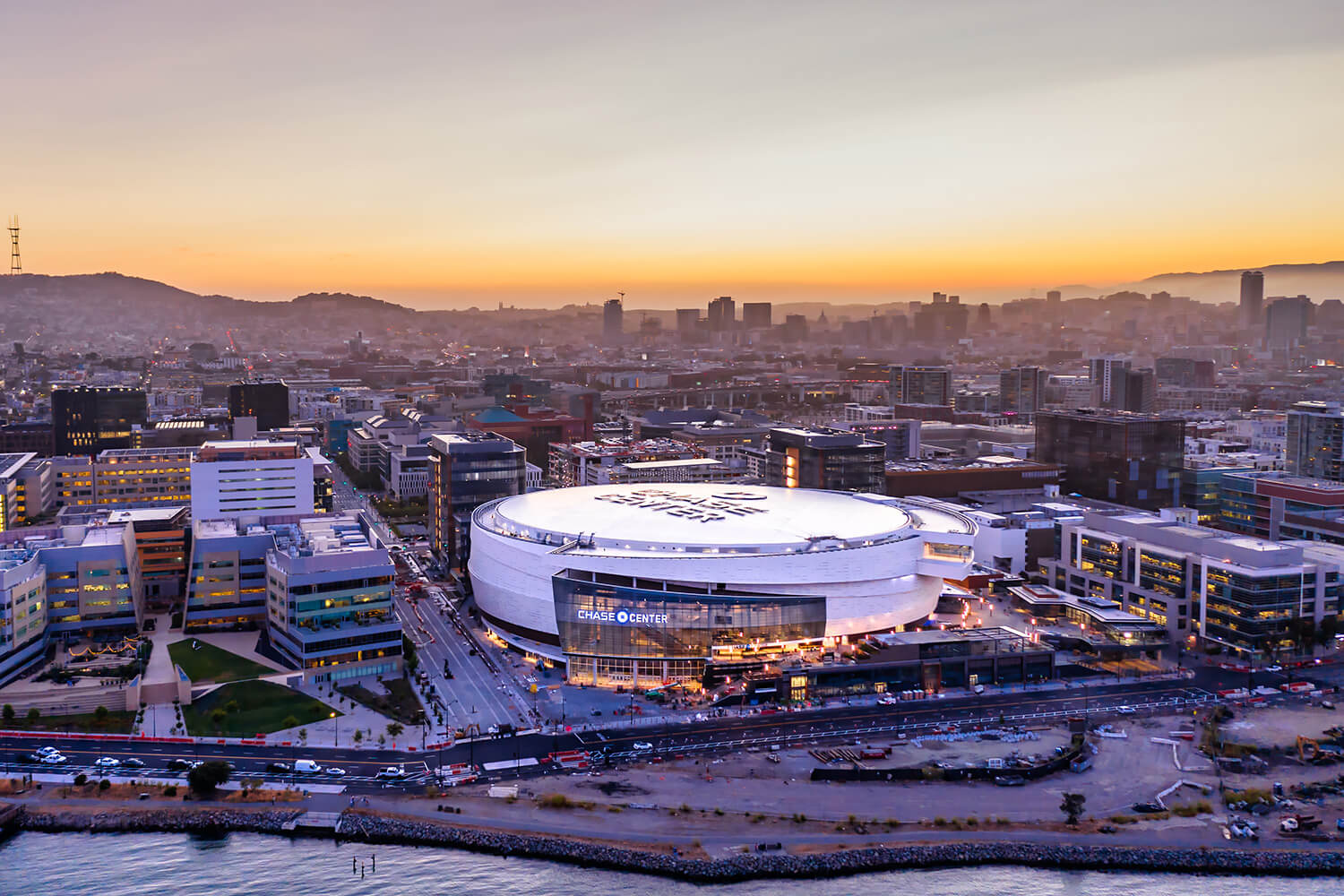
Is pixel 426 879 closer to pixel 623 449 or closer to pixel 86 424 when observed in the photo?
pixel 623 449

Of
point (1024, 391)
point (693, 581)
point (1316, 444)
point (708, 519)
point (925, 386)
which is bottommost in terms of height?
point (693, 581)

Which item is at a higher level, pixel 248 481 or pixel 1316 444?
pixel 1316 444

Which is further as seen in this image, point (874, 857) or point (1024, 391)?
point (1024, 391)

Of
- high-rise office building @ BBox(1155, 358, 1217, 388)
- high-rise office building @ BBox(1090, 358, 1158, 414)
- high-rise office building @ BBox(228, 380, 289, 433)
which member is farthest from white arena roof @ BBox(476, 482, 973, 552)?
high-rise office building @ BBox(1155, 358, 1217, 388)

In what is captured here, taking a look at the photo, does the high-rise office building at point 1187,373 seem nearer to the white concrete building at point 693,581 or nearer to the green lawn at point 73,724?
the white concrete building at point 693,581

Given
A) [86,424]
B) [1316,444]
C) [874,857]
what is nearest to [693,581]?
[874,857]

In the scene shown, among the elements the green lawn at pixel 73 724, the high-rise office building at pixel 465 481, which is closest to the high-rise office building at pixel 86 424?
the high-rise office building at pixel 465 481
